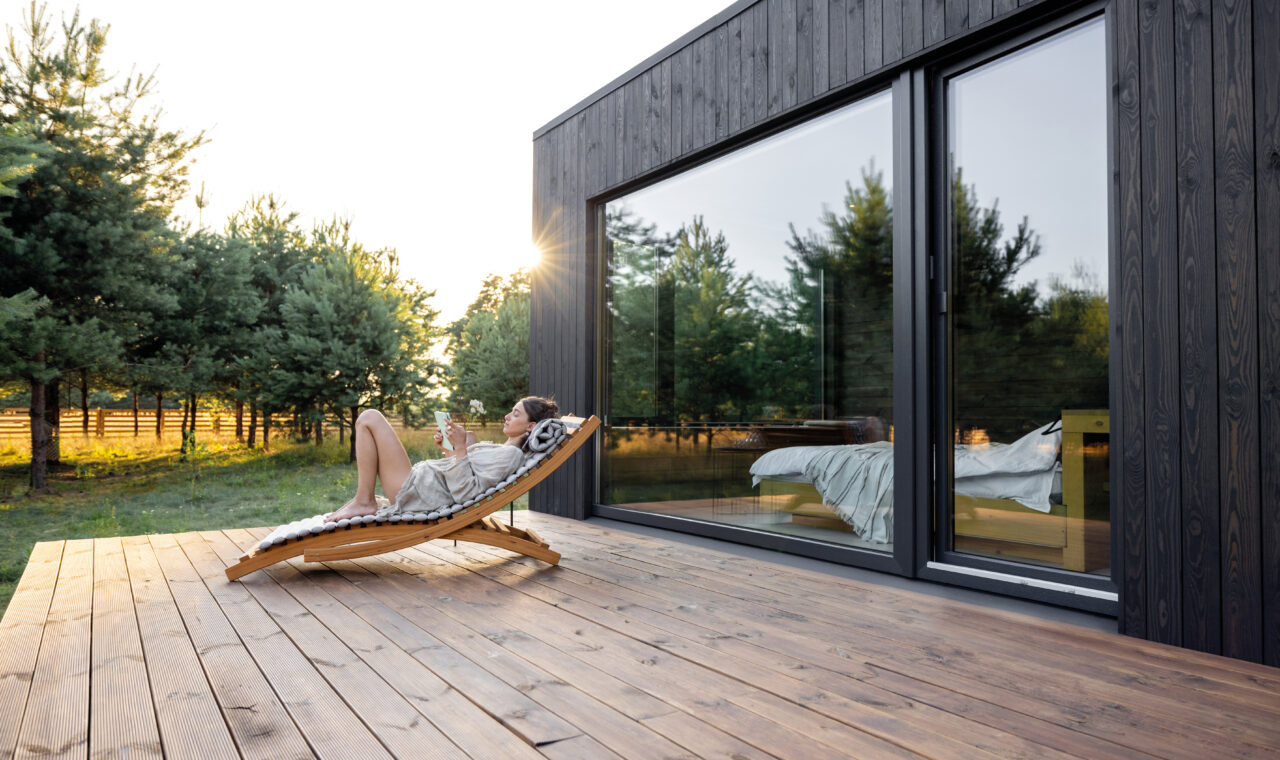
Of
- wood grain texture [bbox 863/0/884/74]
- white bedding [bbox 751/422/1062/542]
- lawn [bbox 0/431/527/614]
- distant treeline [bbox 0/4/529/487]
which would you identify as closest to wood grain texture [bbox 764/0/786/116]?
wood grain texture [bbox 863/0/884/74]

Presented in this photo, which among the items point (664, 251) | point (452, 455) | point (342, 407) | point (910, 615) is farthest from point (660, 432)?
point (342, 407)

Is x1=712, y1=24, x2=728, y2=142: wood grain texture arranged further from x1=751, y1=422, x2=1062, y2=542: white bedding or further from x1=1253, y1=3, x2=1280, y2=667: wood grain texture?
x1=1253, y1=3, x2=1280, y2=667: wood grain texture

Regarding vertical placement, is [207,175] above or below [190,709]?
above

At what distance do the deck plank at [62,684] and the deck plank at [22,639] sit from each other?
17mm

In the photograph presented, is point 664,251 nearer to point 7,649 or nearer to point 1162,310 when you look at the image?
point 1162,310

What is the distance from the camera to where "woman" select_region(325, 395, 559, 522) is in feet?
11.4

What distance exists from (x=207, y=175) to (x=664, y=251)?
8.66m

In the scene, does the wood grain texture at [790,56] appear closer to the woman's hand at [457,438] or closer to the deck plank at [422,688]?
the woman's hand at [457,438]

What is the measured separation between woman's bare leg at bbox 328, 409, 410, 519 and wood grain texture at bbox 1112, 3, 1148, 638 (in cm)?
282

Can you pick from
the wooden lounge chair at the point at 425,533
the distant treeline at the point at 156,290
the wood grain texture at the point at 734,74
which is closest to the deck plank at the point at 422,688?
the wooden lounge chair at the point at 425,533

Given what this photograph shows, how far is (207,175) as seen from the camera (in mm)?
10719

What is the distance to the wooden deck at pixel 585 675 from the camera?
1.60 meters

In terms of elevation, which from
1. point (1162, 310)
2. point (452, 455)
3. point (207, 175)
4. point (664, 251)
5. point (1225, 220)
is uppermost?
point (207, 175)

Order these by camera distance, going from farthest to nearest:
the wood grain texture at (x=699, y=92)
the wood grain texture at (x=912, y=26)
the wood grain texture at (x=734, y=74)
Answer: the wood grain texture at (x=699, y=92) < the wood grain texture at (x=734, y=74) < the wood grain texture at (x=912, y=26)
